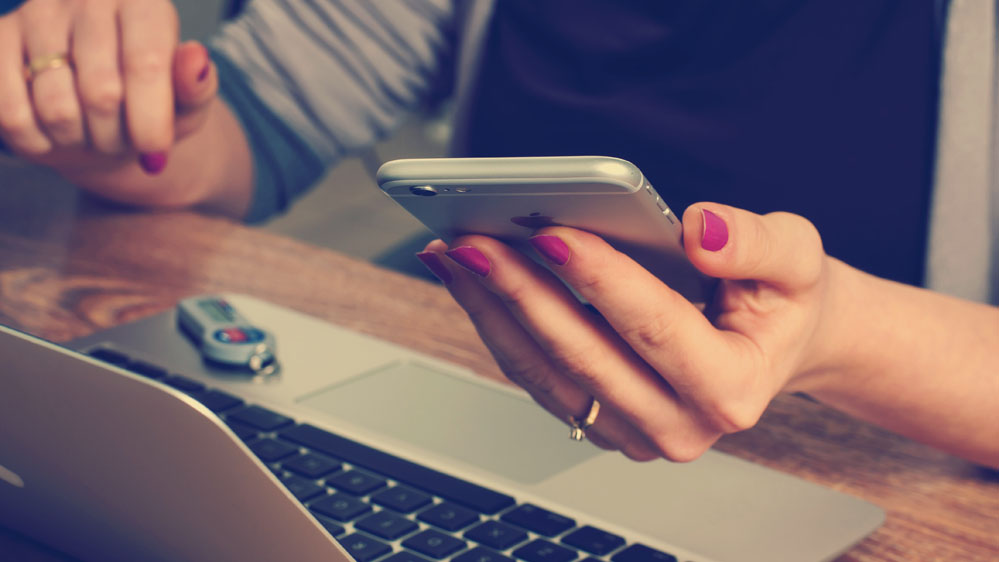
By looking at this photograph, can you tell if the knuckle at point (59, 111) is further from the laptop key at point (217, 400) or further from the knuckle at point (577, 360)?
the knuckle at point (577, 360)

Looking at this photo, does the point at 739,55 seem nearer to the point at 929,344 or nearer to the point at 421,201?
the point at 929,344

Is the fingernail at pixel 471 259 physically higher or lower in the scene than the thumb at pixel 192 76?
lower

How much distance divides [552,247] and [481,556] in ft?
0.38

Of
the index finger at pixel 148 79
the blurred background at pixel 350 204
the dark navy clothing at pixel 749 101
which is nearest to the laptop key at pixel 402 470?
the index finger at pixel 148 79

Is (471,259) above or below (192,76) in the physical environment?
below

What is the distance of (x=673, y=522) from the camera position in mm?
389

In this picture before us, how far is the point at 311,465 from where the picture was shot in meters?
0.40

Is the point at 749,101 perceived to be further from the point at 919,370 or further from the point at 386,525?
the point at 386,525

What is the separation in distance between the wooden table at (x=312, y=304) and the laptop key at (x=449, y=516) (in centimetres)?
13

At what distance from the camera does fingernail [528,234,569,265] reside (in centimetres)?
32

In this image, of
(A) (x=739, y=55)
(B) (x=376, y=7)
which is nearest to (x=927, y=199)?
(A) (x=739, y=55)

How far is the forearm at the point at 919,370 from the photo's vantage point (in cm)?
44

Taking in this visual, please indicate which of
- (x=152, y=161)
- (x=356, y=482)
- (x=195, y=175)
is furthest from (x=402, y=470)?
(x=195, y=175)

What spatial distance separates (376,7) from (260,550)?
2.43ft
